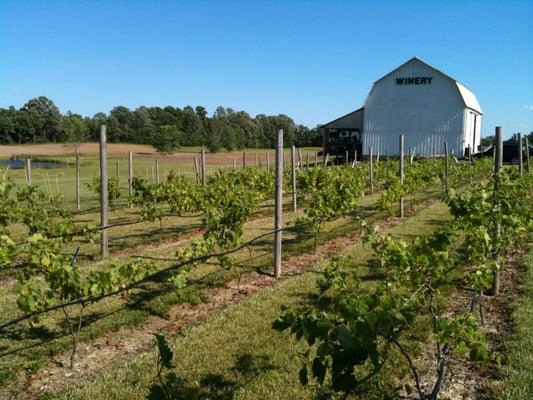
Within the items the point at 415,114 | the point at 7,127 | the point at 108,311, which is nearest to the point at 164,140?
the point at 415,114

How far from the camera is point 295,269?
7.41m

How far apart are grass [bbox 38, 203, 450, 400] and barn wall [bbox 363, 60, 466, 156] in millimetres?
30079

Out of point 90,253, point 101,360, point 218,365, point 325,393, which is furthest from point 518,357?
point 90,253

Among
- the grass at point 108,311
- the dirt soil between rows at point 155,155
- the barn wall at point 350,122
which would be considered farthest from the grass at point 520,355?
the dirt soil between rows at point 155,155

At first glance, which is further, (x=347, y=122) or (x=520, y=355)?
(x=347, y=122)

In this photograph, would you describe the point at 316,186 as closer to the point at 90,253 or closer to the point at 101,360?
the point at 90,253

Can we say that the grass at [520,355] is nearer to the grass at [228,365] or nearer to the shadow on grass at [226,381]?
the grass at [228,365]

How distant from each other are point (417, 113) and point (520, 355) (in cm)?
3151

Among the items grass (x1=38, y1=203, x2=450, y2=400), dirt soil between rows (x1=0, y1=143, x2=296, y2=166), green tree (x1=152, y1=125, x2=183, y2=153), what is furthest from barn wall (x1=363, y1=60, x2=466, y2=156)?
grass (x1=38, y1=203, x2=450, y2=400)

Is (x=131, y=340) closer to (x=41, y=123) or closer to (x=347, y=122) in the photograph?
(x=347, y=122)

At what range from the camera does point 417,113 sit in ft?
110

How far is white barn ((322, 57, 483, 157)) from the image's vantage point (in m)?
32.6

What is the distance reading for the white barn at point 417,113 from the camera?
32.6m

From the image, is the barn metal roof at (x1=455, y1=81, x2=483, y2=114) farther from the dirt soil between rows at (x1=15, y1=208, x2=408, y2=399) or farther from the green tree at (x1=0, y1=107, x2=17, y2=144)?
the green tree at (x1=0, y1=107, x2=17, y2=144)
